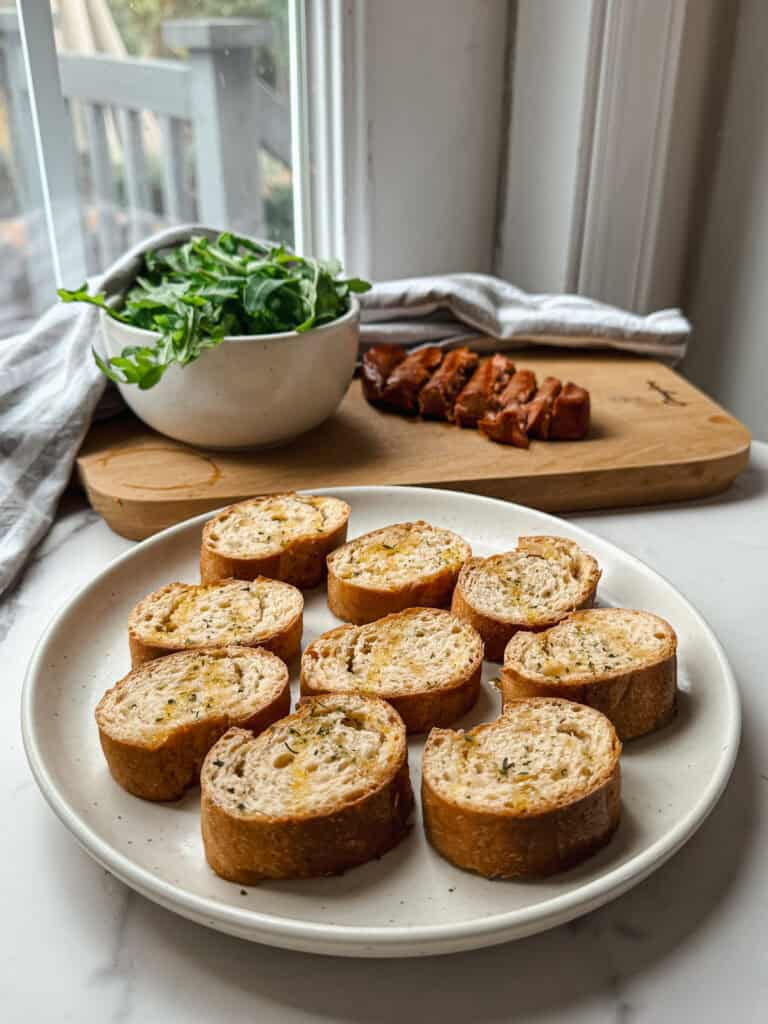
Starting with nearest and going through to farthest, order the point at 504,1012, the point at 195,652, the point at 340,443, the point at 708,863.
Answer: the point at 504,1012
the point at 708,863
the point at 195,652
the point at 340,443

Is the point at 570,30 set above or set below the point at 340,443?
above

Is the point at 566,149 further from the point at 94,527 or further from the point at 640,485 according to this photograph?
the point at 94,527

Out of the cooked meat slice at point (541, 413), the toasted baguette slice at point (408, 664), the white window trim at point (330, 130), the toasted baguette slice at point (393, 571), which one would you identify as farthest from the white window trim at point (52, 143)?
the toasted baguette slice at point (408, 664)

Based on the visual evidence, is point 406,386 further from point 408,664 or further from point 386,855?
point 386,855

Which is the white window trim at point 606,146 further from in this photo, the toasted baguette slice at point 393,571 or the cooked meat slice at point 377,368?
the toasted baguette slice at point 393,571

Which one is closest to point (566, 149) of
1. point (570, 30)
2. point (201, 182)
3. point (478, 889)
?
point (570, 30)

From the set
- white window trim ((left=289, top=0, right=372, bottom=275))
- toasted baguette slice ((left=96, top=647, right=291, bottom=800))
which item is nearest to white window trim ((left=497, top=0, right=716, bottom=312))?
white window trim ((left=289, top=0, right=372, bottom=275))
